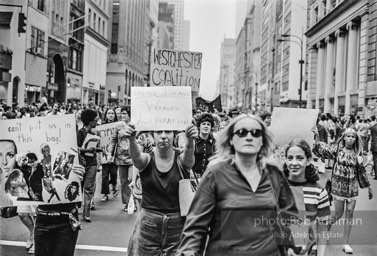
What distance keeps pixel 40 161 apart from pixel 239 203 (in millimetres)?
2509

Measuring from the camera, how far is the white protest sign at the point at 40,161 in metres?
4.61

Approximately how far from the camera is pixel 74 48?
4566 centimetres

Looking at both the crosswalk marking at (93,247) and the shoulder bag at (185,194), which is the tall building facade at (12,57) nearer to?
the crosswalk marking at (93,247)

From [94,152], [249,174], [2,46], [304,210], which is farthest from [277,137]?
[2,46]

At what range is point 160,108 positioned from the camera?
4621 millimetres

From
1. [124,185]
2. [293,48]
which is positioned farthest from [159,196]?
[293,48]

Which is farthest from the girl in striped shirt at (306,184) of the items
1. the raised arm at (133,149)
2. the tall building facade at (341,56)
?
the tall building facade at (341,56)

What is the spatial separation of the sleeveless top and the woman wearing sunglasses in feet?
3.73

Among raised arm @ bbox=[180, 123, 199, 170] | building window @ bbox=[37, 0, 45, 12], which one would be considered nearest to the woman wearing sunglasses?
raised arm @ bbox=[180, 123, 199, 170]

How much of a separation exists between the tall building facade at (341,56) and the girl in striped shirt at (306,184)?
2270 cm

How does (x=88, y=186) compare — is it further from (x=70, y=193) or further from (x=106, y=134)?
(x=70, y=193)

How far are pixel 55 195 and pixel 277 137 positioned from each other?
234cm

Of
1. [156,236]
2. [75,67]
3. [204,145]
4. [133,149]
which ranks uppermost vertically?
[75,67]

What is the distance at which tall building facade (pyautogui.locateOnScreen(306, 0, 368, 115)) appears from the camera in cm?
2992
